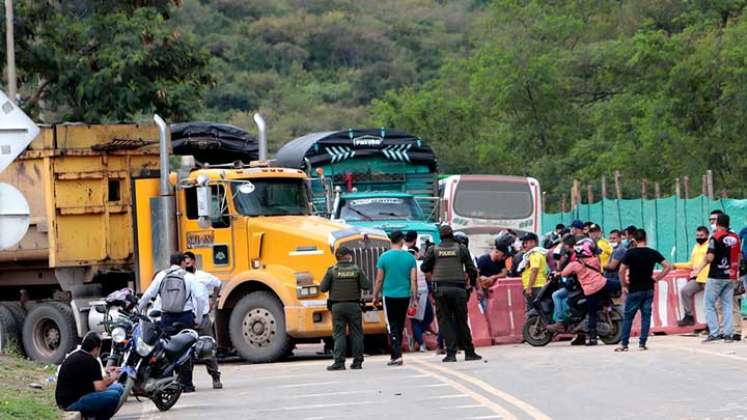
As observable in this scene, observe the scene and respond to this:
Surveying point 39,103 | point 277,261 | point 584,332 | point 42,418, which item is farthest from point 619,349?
point 39,103

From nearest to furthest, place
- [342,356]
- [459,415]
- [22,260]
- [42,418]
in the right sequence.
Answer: [459,415], [42,418], [342,356], [22,260]

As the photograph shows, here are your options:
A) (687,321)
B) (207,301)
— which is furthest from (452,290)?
(687,321)

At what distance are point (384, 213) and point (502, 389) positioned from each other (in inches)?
482

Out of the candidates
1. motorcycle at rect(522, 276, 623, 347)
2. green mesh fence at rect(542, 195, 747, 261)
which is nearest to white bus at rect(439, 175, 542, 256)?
green mesh fence at rect(542, 195, 747, 261)

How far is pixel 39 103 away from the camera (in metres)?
36.6

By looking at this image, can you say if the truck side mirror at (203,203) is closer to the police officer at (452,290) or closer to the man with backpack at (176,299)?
the police officer at (452,290)

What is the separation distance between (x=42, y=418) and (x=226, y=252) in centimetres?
813

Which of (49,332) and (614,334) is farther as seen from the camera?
(49,332)

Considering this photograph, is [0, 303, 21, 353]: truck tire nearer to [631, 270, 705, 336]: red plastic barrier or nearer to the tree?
the tree

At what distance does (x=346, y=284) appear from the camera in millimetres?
21281

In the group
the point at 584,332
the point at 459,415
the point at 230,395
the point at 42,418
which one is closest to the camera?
the point at 459,415

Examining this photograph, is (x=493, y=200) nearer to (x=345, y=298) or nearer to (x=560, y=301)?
(x=560, y=301)

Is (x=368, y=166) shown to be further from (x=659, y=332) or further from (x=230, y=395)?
(x=230, y=395)

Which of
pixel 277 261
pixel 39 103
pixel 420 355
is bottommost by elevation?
pixel 420 355
